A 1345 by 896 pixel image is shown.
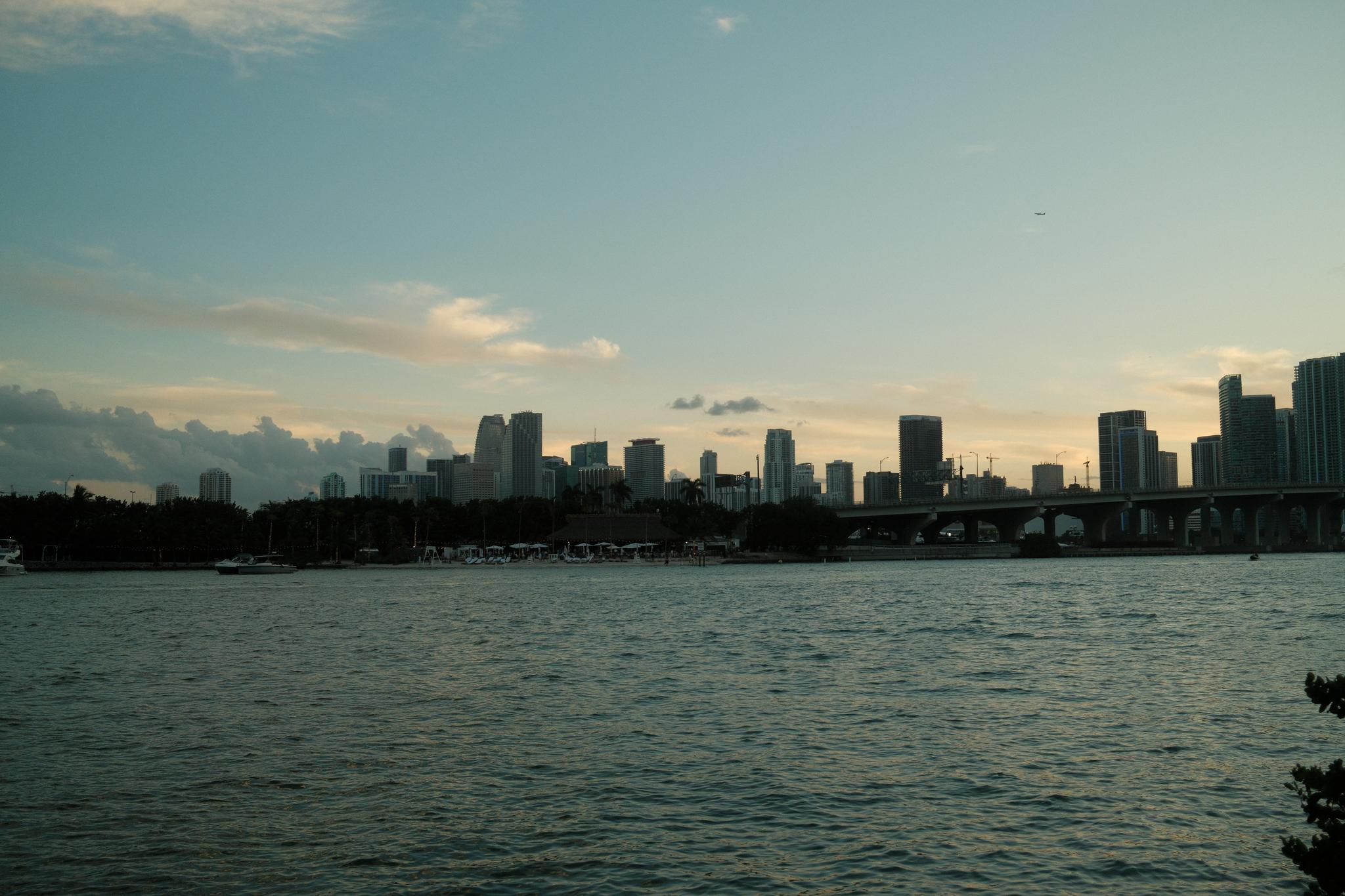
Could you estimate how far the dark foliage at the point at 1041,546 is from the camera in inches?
7731

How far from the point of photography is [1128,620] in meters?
51.2

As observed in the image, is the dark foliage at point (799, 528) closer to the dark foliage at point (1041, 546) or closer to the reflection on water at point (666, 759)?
the dark foliage at point (1041, 546)

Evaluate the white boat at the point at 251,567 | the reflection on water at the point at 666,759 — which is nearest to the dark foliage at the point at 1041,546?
the white boat at the point at 251,567

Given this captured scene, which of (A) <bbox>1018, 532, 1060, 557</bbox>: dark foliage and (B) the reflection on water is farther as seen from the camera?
(A) <bbox>1018, 532, 1060, 557</bbox>: dark foliage

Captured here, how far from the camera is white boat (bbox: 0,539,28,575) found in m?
136

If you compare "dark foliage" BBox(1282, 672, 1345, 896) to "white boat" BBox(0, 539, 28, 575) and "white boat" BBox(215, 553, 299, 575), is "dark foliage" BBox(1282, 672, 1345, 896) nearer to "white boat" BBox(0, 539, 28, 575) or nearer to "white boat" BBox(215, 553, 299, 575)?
"white boat" BBox(215, 553, 299, 575)

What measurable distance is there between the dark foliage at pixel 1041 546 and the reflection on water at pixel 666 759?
515ft

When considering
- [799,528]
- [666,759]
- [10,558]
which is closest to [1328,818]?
[666,759]

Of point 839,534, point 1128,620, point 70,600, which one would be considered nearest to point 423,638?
point 1128,620

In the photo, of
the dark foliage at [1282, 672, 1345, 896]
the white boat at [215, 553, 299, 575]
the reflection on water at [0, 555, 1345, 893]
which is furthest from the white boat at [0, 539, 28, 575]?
the dark foliage at [1282, 672, 1345, 896]

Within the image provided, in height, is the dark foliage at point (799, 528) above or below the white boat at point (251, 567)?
above

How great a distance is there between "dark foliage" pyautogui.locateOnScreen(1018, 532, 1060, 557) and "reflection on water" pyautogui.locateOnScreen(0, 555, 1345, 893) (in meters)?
157

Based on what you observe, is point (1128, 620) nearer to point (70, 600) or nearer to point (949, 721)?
point (949, 721)

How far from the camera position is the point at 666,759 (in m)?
19.5
